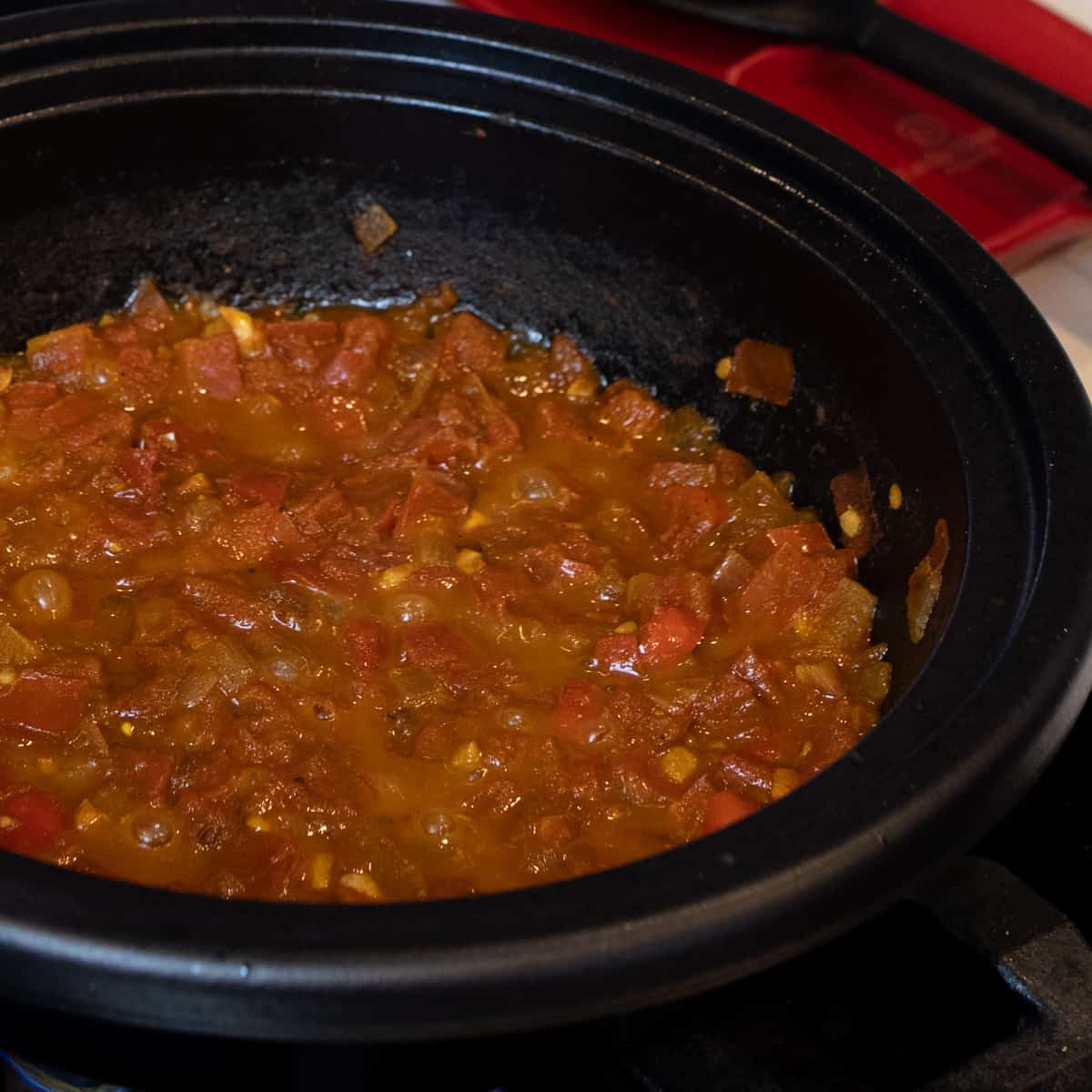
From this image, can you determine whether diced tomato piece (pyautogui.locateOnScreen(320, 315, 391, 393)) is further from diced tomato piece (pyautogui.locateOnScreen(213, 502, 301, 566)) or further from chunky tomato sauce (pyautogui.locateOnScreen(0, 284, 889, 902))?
diced tomato piece (pyautogui.locateOnScreen(213, 502, 301, 566))

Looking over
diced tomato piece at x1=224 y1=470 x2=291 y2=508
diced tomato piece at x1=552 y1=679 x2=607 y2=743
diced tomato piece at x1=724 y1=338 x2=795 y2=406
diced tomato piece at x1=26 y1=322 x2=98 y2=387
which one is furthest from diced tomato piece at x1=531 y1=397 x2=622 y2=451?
diced tomato piece at x1=26 y1=322 x2=98 y2=387

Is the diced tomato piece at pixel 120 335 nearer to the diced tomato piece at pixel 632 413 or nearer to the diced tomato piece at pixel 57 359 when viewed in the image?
the diced tomato piece at pixel 57 359

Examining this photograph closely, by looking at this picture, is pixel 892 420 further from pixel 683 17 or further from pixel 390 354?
pixel 683 17

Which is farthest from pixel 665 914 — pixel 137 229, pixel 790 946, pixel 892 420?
pixel 137 229

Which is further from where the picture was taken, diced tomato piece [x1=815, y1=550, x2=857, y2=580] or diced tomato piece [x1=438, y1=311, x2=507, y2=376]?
diced tomato piece [x1=438, y1=311, x2=507, y2=376]

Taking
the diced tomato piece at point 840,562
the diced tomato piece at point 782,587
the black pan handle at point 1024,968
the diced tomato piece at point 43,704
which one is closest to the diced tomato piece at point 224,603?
the diced tomato piece at point 43,704

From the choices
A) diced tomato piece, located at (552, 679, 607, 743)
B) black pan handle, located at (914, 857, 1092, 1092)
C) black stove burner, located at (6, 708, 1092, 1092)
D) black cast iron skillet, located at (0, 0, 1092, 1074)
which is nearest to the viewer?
black cast iron skillet, located at (0, 0, 1092, 1074)
